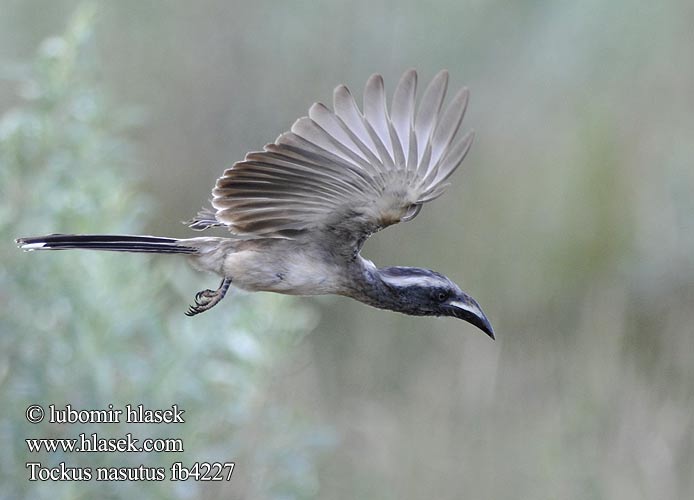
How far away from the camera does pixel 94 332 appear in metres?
4.83

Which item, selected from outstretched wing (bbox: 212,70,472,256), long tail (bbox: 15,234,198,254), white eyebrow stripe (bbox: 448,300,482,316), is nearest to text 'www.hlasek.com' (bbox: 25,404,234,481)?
long tail (bbox: 15,234,198,254)

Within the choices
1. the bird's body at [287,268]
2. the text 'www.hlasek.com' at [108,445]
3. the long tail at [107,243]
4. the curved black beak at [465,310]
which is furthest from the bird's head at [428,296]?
the text 'www.hlasek.com' at [108,445]

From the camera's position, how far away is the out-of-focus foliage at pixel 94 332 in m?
4.71

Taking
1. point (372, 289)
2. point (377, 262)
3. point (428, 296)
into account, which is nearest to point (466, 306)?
point (428, 296)

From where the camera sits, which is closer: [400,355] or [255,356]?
[255,356]

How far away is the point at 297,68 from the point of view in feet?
28.8

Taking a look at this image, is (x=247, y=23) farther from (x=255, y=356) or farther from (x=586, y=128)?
(x=255, y=356)

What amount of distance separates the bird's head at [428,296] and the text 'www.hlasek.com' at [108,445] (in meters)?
1.47

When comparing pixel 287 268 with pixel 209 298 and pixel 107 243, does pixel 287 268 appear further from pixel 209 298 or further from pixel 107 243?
pixel 107 243

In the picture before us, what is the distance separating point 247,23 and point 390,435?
352 centimetres

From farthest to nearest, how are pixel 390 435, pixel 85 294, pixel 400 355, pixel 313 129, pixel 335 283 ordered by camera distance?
pixel 400 355
pixel 390 435
pixel 85 294
pixel 335 283
pixel 313 129

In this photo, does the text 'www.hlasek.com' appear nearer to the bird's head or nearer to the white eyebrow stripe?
the bird's head

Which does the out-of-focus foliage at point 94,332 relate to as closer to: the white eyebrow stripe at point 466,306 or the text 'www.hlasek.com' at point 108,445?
the text 'www.hlasek.com' at point 108,445

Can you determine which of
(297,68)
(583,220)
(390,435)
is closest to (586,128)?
(583,220)
